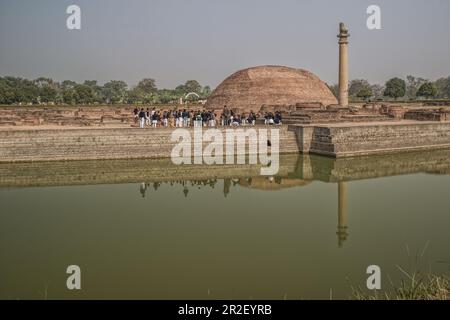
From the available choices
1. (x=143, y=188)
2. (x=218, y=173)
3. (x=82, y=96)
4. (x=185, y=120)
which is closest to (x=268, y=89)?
(x=185, y=120)

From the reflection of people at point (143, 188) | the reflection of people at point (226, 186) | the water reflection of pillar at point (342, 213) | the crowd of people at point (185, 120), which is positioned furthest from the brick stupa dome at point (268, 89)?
the water reflection of pillar at point (342, 213)

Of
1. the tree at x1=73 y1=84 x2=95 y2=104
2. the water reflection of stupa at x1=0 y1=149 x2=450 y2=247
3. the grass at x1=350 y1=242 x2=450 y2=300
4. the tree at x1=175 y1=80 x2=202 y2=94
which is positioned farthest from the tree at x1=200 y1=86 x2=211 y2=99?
the grass at x1=350 y1=242 x2=450 y2=300

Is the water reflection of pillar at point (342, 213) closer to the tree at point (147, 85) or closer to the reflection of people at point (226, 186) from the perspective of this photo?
the reflection of people at point (226, 186)

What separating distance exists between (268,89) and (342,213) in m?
17.3

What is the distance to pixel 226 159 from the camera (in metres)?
12.1

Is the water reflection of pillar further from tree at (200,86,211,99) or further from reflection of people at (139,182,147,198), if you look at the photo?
tree at (200,86,211,99)

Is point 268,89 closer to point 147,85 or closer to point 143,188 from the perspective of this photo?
point 143,188

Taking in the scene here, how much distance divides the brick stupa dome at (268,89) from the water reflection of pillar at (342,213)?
14.2m

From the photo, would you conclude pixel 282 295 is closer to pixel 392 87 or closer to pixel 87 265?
pixel 87 265

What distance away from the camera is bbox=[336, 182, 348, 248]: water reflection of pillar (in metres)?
5.84

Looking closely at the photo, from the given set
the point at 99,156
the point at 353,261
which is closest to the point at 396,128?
the point at 99,156

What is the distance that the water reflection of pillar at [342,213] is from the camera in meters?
5.84

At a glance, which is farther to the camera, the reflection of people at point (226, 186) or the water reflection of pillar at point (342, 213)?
the reflection of people at point (226, 186)
